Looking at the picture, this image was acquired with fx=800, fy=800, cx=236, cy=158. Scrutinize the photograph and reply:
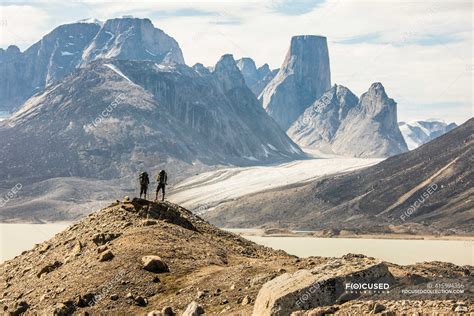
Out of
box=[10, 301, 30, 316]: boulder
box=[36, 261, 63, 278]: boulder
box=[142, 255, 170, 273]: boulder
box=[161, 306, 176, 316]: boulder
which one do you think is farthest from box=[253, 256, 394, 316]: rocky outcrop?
box=[36, 261, 63, 278]: boulder

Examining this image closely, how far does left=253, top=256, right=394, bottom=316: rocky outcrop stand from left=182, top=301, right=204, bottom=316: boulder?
2.47 metres

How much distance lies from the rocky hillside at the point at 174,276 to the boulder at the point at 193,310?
0.05 metres

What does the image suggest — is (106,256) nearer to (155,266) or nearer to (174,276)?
(155,266)

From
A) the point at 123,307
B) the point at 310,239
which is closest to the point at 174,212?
the point at 123,307

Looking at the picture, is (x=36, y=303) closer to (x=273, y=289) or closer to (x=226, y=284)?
(x=226, y=284)

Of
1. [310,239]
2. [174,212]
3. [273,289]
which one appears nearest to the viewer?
[273,289]

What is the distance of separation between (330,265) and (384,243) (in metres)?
143

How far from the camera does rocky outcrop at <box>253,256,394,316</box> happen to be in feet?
83.8

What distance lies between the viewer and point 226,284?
1236 inches

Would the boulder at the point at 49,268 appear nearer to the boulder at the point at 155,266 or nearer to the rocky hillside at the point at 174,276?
the rocky hillside at the point at 174,276

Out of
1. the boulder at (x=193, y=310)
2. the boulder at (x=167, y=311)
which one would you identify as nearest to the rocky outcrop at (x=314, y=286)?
the boulder at (x=193, y=310)

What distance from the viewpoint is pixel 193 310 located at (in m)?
28.4

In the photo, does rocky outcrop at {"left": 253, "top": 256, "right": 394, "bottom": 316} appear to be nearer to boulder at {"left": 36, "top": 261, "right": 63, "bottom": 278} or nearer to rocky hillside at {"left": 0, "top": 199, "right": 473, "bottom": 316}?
rocky hillside at {"left": 0, "top": 199, "right": 473, "bottom": 316}

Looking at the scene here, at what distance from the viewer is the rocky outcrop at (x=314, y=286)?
1006 inches
